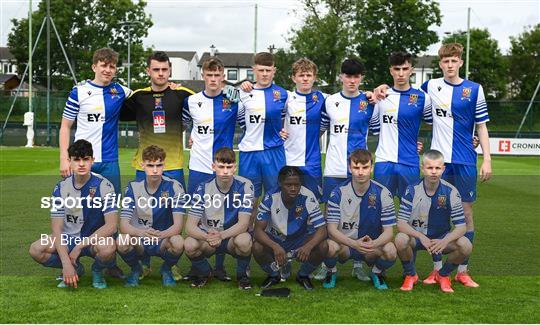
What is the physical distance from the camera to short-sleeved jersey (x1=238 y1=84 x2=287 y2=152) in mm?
5469

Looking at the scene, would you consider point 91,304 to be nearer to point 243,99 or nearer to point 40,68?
point 243,99

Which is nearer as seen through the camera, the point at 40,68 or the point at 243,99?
the point at 243,99

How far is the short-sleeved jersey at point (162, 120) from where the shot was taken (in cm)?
525

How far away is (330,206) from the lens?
481 cm

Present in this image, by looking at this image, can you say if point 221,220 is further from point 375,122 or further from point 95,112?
point 375,122

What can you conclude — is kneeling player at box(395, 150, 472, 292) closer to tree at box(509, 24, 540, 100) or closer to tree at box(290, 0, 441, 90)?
tree at box(290, 0, 441, 90)

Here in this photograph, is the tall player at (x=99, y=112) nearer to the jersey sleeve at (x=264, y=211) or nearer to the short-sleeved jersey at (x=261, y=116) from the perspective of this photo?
the short-sleeved jersey at (x=261, y=116)

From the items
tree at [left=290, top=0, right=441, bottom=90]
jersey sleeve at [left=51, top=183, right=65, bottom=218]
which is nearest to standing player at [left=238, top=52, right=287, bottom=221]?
jersey sleeve at [left=51, top=183, right=65, bottom=218]

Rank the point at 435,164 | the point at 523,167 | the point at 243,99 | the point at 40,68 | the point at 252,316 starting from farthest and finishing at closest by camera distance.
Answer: the point at 40,68
the point at 523,167
the point at 243,99
the point at 435,164
the point at 252,316

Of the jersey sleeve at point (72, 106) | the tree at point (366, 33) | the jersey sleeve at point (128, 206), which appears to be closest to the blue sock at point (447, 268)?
the jersey sleeve at point (128, 206)

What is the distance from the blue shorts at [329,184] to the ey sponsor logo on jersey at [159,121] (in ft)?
4.93

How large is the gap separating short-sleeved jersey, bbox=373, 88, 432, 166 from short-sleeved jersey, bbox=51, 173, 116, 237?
7.75 feet

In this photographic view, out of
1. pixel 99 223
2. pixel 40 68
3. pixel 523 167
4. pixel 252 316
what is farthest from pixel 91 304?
pixel 40 68

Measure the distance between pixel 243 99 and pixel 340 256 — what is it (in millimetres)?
1646
